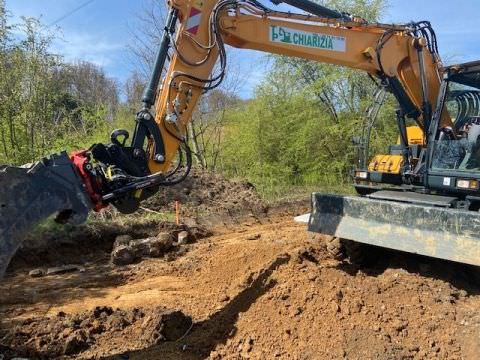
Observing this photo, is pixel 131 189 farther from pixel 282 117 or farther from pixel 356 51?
pixel 282 117

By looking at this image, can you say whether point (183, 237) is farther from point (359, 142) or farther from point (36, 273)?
point (359, 142)

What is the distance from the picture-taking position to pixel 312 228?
569 centimetres

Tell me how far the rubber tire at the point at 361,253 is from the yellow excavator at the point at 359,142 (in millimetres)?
352

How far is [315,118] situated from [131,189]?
12.6 meters

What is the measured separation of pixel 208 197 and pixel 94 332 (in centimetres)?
761

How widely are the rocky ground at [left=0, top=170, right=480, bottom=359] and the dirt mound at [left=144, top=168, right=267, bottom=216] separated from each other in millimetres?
4138

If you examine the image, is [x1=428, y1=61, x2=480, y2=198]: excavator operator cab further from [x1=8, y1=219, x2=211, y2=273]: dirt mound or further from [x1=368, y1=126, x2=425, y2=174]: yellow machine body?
[x1=8, y1=219, x2=211, y2=273]: dirt mound

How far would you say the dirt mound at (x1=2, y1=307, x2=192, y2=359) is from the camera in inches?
161

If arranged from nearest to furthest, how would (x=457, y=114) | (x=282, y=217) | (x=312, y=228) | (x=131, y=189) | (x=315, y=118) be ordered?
(x=131, y=189) < (x=312, y=228) < (x=457, y=114) < (x=282, y=217) < (x=315, y=118)

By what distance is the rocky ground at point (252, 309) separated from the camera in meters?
4.01

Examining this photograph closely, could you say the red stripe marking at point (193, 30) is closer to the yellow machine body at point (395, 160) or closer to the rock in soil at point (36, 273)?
the yellow machine body at point (395, 160)

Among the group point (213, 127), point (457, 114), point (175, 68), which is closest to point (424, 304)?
point (457, 114)

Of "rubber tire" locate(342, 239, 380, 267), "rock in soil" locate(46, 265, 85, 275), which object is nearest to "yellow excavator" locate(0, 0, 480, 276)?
"rubber tire" locate(342, 239, 380, 267)

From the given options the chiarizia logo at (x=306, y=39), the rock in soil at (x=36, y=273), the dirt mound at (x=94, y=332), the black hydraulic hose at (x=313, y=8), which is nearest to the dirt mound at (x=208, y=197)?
the rock in soil at (x=36, y=273)
